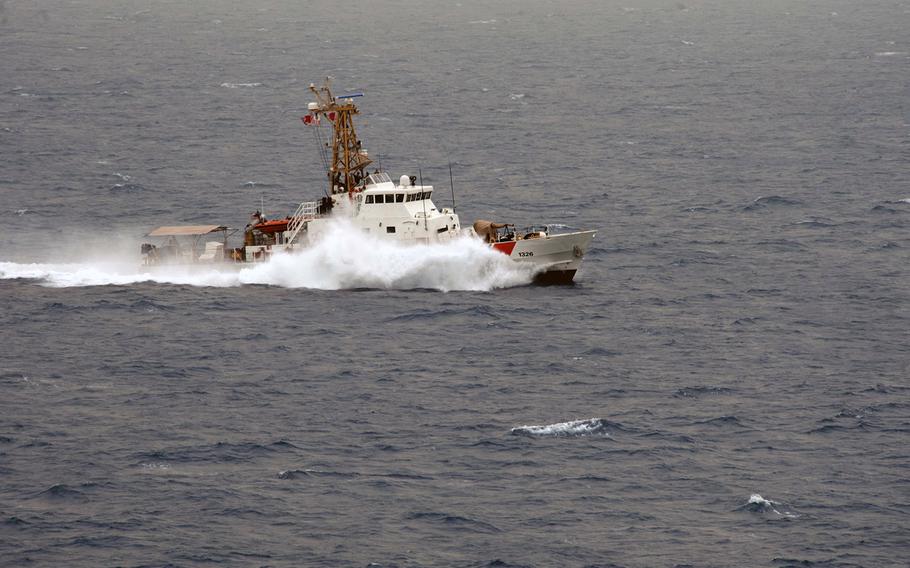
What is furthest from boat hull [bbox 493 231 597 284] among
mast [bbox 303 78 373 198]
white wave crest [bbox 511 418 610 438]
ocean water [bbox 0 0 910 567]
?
white wave crest [bbox 511 418 610 438]

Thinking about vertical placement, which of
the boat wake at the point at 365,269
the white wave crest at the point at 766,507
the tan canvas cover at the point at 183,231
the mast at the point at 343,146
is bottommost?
the white wave crest at the point at 766,507

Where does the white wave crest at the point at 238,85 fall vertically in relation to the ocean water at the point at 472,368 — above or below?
above

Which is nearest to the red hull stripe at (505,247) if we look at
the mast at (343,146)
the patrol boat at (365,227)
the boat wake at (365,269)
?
the patrol boat at (365,227)

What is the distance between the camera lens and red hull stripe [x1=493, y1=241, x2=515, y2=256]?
85000 mm

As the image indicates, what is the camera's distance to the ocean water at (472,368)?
53781 mm

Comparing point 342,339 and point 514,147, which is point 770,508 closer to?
point 342,339

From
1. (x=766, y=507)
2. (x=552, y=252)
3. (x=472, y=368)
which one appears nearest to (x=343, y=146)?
(x=552, y=252)

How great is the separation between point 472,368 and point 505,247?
15351mm

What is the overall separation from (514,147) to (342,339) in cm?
6490

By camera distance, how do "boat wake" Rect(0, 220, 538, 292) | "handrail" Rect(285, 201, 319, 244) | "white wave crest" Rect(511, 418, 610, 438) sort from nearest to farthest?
"white wave crest" Rect(511, 418, 610, 438)
"boat wake" Rect(0, 220, 538, 292)
"handrail" Rect(285, 201, 319, 244)

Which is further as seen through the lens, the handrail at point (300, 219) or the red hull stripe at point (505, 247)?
the handrail at point (300, 219)

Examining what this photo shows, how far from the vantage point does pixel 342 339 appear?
76438 mm

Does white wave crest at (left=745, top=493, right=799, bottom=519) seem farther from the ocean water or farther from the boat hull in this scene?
the boat hull

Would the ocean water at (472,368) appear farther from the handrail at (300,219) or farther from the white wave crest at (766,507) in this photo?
the handrail at (300,219)
